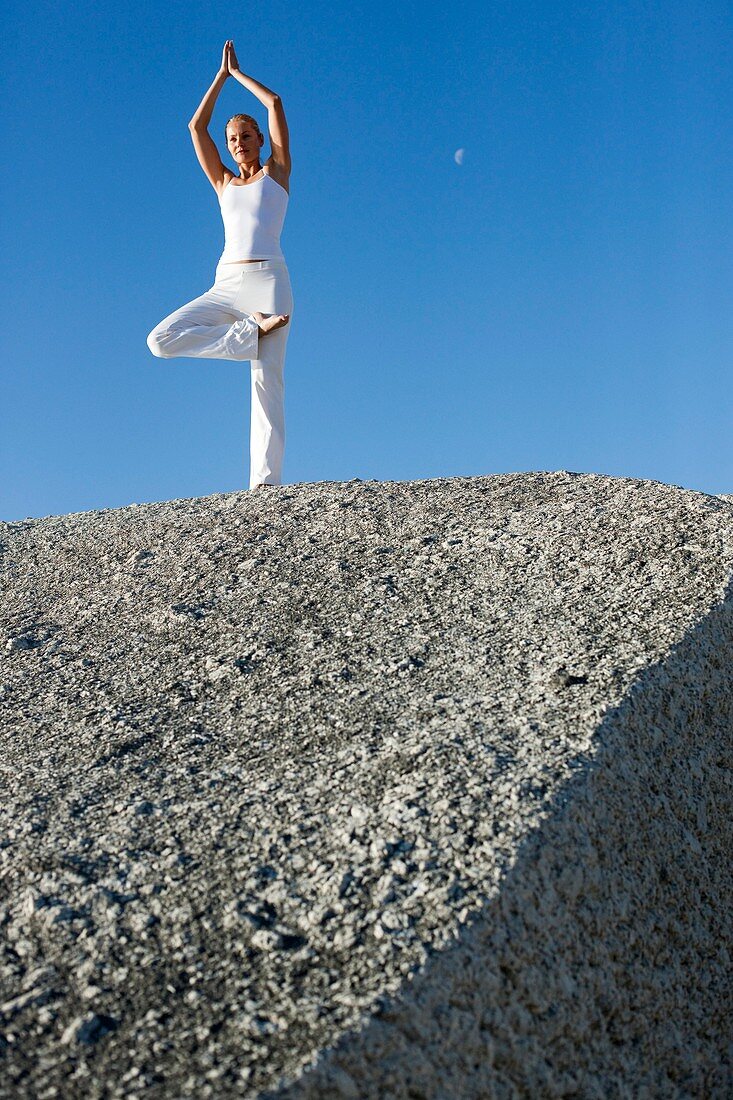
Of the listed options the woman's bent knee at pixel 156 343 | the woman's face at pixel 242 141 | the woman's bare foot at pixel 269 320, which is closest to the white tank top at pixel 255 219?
the woman's face at pixel 242 141

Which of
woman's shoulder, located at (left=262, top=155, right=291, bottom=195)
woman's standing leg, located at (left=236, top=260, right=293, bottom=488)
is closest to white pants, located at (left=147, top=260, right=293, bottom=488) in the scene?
woman's standing leg, located at (left=236, top=260, right=293, bottom=488)

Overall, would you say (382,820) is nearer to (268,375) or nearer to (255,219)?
(268,375)

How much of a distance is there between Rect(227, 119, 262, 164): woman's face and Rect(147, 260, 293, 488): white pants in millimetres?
792

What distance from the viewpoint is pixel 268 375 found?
6.75m

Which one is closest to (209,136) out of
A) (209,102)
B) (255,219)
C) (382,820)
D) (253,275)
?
(209,102)

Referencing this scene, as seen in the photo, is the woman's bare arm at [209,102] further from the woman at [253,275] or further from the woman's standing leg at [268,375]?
the woman's standing leg at [268,375]

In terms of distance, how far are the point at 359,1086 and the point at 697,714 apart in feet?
7.29

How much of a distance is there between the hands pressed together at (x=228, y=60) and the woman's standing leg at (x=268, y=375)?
56.9 inches

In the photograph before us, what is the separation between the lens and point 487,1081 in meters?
2.26

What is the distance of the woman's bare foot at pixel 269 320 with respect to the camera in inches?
258

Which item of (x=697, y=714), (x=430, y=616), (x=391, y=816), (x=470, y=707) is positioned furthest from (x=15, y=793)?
(x=697, y=714)

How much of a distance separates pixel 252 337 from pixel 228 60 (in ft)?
6.83

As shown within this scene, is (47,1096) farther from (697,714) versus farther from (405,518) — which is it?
(405,518)

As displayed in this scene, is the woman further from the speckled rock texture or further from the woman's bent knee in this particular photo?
the speckled rock texture
